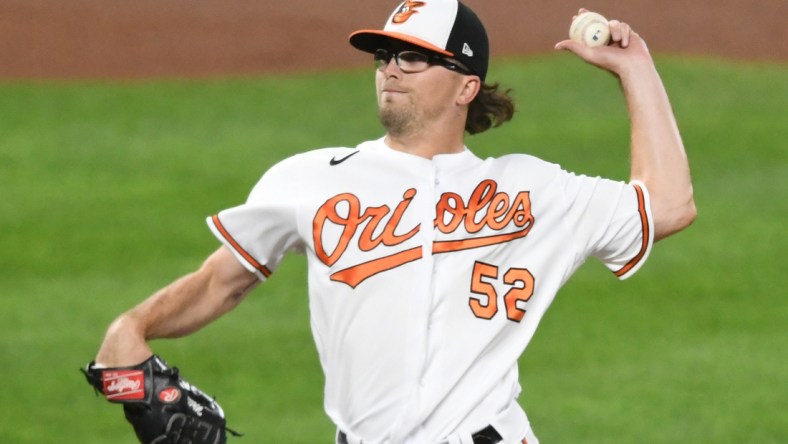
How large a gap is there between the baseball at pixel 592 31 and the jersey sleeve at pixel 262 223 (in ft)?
3.23

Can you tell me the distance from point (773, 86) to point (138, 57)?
21.5 feet

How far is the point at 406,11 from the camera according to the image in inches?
181

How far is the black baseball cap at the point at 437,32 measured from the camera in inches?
177

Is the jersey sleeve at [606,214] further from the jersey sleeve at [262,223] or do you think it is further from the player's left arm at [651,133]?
the jersey sleeve at [262,223]

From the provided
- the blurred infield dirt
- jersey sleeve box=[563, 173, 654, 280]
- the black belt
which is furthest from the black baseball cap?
the blurred infield dirt

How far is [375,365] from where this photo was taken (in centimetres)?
435

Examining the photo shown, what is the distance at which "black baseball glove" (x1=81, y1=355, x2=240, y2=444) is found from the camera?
13.9 ft

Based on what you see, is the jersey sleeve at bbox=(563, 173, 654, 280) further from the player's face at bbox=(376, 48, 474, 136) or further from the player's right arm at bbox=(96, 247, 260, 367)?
the player's right arm at bbox=(96, 247, 260, 367)

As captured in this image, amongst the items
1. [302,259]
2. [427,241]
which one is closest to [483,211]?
[427,241]

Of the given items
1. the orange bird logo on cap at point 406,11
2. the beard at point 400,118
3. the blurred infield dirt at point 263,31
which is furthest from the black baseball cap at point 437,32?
the blurred infield dirt at point 263,31

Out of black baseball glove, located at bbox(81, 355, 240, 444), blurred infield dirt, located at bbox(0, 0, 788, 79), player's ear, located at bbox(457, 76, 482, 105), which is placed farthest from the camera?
blurred infield dirt, located at bbox(0, 0, 788, 79)

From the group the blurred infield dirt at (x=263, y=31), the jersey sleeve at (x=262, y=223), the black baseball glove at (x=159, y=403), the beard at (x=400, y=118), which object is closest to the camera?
the black baseball glove at (x=159, y=403)

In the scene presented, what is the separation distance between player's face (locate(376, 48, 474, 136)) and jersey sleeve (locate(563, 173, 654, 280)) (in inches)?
17.2

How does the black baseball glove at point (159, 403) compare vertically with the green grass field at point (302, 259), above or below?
above
